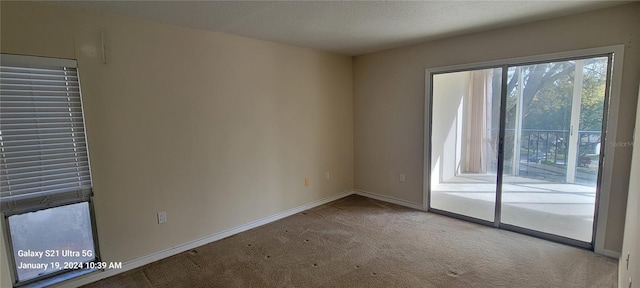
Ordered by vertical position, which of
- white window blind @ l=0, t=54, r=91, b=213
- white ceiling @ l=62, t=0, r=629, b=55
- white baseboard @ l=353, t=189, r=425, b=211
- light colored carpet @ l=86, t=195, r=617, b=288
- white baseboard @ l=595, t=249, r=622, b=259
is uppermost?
white ceiling @ l=62, t=0, r=629, b=55

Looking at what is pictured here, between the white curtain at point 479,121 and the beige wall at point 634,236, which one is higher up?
the white curtain at point 479,121

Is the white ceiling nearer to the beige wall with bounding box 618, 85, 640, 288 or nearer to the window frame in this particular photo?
the window frame

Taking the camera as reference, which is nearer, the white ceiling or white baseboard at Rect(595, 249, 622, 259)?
the white ceiling

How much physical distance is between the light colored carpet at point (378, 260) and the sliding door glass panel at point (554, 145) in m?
0.42

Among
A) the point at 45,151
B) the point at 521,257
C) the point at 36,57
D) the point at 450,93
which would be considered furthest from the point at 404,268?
the point at 36,57

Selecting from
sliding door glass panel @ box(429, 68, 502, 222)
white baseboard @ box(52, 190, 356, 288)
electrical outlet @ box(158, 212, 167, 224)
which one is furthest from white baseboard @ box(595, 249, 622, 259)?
electrical outlet @ box(158, 212, 167, 224)

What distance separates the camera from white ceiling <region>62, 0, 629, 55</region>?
235 cm

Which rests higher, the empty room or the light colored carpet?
the empty room

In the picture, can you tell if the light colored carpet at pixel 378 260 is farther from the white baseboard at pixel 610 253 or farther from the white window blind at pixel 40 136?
the white window blind at pixel 40 136

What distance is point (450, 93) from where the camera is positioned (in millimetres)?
3930

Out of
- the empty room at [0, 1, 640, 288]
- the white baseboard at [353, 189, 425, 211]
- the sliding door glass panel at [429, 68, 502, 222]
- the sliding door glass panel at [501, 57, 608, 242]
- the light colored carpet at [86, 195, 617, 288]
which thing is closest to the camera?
the empty room at [0, 1, 640, 288]

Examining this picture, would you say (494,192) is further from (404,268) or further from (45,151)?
(45,151)

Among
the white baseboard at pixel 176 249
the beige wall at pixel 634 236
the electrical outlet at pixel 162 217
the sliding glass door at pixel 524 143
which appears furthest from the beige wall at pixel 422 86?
the electrical outlet at pixel 162 217

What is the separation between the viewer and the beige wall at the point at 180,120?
238 centimetres
